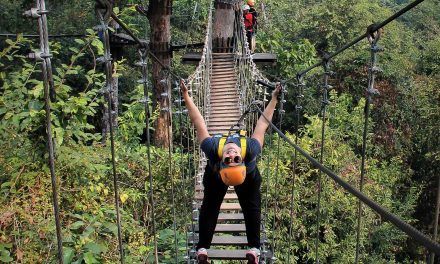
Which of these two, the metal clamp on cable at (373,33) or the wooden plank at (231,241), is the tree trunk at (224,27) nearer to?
the wooden plank at (231,241)

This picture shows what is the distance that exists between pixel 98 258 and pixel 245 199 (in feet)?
2.30

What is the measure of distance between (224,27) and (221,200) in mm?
4028

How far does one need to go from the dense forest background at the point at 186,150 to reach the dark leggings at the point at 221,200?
1.21ft

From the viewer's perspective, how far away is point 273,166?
445 cm

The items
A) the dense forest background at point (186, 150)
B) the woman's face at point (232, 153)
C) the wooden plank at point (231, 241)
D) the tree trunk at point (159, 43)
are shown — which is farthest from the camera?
the tree trunk at point (159, 43)

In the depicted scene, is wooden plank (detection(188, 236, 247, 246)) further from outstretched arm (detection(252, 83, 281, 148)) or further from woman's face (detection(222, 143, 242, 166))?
woman's face (detection(222, 143, 242, 166))

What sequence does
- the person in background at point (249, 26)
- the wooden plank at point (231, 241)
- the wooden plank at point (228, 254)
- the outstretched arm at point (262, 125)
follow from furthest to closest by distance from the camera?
1. the person in background at point (249, 26)
2. the wooden plank at point (231, 241)
3. the wooden plank at point (228, 254)
4. the outstretched arm at point (262, 125)

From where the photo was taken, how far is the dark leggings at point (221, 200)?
69.2 inches

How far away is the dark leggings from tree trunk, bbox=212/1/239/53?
3.96 m

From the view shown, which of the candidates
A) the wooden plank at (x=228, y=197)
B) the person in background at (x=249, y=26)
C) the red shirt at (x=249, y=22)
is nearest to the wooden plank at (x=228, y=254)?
the wooden plank at (x=228, y=197)

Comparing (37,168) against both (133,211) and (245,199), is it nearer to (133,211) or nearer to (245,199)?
(245,199)

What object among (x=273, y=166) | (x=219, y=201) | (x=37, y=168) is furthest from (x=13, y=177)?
(x=273, y=166)

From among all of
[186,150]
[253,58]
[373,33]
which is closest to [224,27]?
[253,58]

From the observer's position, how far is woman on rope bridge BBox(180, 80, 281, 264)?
157 centimetres
